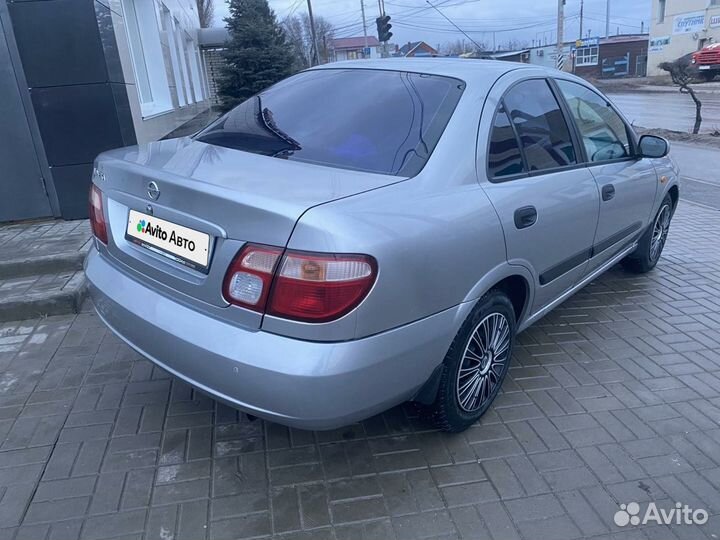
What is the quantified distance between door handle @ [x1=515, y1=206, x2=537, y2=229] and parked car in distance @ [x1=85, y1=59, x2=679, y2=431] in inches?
0.6

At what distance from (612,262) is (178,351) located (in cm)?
320

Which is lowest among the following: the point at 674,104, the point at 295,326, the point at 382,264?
the point at 674,104

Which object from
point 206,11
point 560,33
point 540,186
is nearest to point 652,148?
point 540,186

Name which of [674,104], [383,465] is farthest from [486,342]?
[674,104]

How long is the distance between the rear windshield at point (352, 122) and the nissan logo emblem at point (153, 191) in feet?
1.68

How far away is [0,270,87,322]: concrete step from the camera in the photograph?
401cm

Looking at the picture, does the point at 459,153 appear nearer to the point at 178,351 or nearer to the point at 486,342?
the point at 486,342

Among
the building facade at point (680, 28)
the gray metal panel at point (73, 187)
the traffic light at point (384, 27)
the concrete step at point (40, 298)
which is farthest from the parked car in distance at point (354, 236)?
the building facade at point (680, 28)

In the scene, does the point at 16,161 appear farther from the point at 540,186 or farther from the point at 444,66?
the point at 540,186

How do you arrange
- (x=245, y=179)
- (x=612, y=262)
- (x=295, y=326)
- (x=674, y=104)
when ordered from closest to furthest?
(x=295, y=326) < (x=245, y=179) < (x=612, y=262) < (x=674, y=104)

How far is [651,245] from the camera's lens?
16.0 ft

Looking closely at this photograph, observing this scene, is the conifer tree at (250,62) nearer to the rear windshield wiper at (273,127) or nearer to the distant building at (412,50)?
the distant building at (412,50)

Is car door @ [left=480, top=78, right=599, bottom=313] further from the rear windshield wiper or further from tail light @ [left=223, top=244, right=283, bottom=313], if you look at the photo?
tail light @ [left=223, top=244, right=283, bottom=313]

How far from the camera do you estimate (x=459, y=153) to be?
2.50 m
